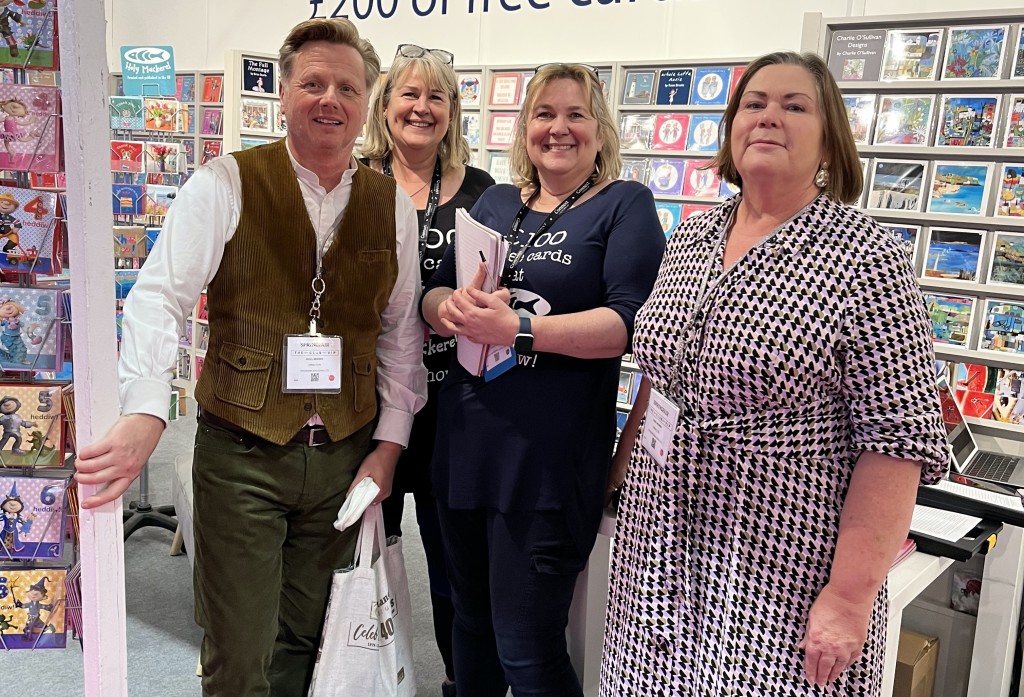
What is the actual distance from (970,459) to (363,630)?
6.58 ft

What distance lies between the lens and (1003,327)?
371cm

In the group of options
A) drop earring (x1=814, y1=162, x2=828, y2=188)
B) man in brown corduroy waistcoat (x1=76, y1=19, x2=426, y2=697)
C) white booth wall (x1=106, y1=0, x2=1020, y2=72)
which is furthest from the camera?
white booth wall (x1=106, y1=0, x2=1020, y2=72)

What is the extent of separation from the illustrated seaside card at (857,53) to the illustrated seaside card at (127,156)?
3.54 metres

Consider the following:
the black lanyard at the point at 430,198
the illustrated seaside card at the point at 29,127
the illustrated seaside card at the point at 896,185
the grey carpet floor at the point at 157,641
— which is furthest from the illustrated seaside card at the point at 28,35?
the illustrated seaside card at the point at 896,185

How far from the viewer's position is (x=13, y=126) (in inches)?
60.2

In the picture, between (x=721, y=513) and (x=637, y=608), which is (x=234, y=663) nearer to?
(x=637, y=608)

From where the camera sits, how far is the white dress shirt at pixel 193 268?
5.29 feet

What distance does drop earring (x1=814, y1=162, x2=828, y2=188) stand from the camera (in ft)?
4.89

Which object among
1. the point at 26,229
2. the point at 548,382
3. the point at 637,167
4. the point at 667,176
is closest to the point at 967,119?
the point at 667,176

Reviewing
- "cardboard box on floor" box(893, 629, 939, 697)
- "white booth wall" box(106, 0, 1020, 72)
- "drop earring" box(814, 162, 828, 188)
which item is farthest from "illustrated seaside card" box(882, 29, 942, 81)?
"drop earring" box(814, 162, 828, 188)

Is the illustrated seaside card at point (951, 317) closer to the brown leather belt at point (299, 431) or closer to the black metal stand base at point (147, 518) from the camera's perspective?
the brown leather belt at point (299, 431)

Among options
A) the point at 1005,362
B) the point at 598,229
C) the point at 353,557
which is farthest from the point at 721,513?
the point at 1005,362

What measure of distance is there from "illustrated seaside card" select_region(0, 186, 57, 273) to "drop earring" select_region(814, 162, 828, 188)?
1.40m

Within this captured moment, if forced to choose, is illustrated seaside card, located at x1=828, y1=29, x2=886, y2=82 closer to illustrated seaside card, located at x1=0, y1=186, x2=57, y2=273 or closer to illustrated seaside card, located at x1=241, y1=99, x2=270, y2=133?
illustrated seaside card, located at x1=0, y1=186, x2=57, y2=273
